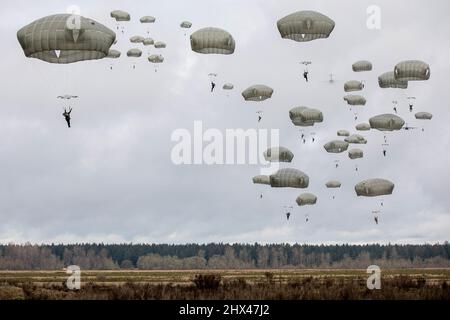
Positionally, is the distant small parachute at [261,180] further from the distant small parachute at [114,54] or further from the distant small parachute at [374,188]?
the distant small parachute at [114,54]

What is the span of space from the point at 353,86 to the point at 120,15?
87.6ft

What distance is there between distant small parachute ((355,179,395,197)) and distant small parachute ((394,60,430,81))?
11031 millimetres

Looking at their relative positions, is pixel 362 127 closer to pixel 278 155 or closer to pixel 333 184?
pixel 333 184

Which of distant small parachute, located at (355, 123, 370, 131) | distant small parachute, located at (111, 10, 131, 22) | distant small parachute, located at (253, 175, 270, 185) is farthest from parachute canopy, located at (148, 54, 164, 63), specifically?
distant small parachute, located at (355, 123, 370, 131)

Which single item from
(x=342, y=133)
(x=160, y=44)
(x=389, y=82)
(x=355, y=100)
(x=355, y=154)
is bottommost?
(x=355, y=154)

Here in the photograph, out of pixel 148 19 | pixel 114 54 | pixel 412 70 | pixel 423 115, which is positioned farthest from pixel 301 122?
pixel 148 19

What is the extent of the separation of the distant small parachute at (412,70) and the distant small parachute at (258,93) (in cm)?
1226

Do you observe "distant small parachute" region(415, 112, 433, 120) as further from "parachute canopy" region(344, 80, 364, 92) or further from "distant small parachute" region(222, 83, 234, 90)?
"distant small parachute" region(222, 83, 234, 90)

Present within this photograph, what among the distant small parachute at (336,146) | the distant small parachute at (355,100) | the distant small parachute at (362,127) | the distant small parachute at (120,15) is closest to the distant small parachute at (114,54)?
the distant small parachute at (120,15)

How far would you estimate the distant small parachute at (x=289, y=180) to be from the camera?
65.1 metres

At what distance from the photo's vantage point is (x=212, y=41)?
176ft

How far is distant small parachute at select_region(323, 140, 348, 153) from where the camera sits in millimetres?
83125
